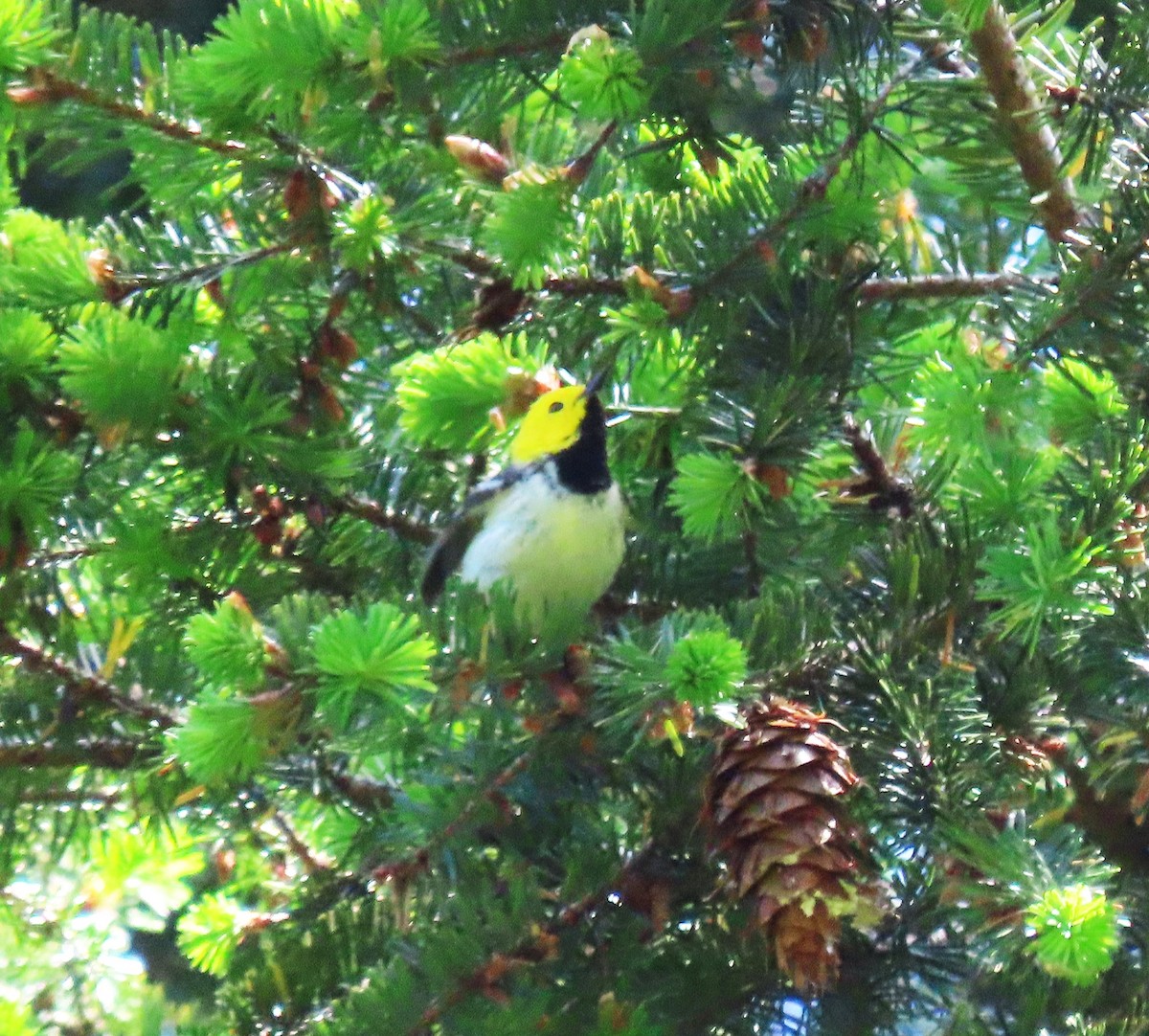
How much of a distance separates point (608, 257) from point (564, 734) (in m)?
0.50

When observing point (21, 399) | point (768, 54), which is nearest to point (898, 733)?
point (768, 54)

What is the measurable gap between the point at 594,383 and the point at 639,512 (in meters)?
0.17

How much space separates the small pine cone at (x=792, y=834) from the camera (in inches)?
44.3

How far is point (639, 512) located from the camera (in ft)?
6.09

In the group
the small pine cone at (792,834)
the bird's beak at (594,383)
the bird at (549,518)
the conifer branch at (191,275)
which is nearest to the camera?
the small pine cone at (792,834)

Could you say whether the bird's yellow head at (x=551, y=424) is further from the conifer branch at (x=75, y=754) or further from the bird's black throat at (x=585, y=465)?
the conifer branch at (x=75, y=754)

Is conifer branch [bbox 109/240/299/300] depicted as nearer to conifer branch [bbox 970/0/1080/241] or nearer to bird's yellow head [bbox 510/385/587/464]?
bird's yellow head [bbox 510/385/587/464]

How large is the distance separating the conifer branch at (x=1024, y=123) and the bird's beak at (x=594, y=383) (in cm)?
55

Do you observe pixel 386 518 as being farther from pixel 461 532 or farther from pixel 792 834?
pixel 792 834

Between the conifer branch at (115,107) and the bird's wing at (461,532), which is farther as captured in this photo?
the bird's wing at (461,532)

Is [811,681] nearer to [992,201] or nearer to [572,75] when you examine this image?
[572,75]

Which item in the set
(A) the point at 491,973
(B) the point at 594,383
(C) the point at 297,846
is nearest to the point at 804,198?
(B) the point at 594,383

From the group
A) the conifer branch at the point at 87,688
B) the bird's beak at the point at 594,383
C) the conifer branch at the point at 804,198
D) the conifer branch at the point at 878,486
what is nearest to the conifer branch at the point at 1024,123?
the conifer branch at the point at 804,198

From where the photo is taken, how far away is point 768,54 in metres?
1.43
